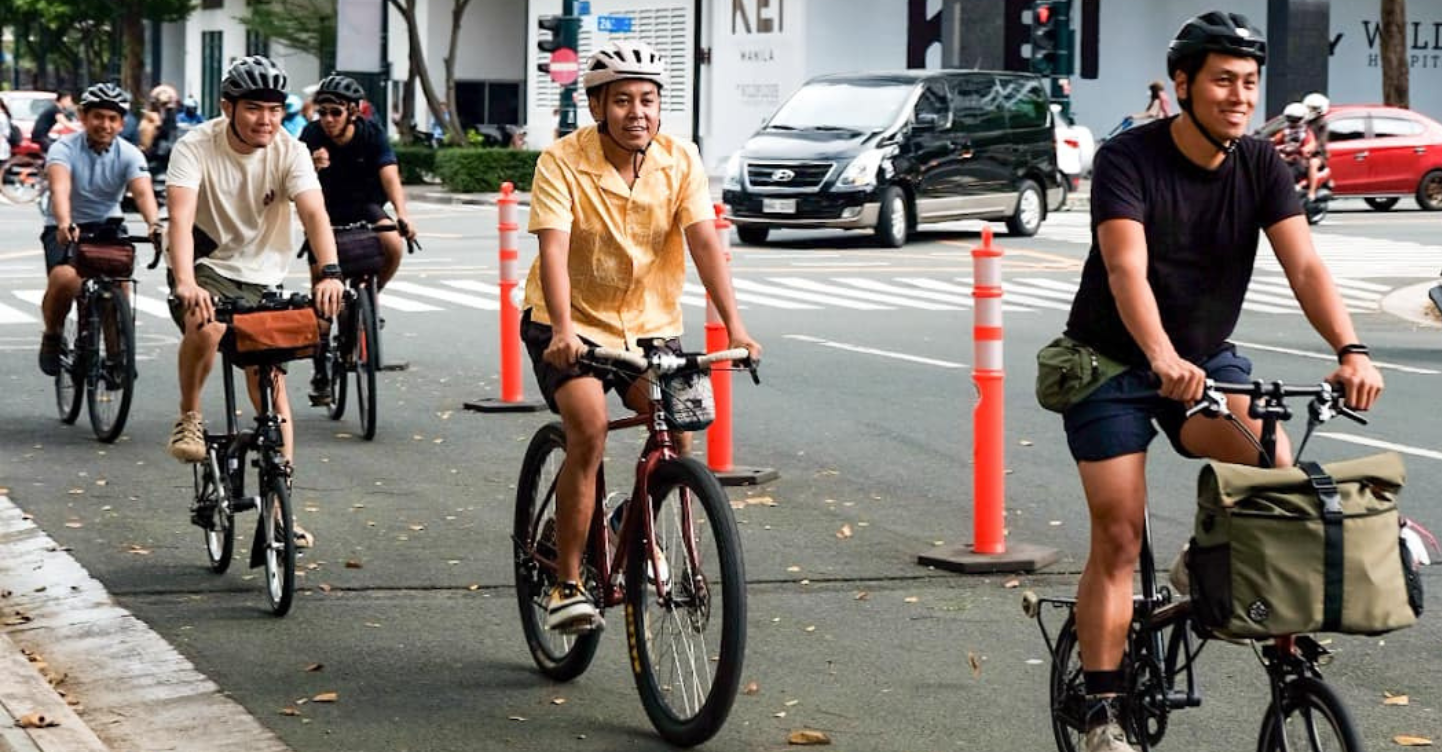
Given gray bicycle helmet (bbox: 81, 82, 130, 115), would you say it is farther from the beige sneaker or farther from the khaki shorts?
the beige sneaker

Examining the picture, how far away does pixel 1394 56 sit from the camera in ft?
132

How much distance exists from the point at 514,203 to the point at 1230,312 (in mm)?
8430

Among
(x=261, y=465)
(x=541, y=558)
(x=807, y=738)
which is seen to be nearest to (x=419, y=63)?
(x=261, y=465)

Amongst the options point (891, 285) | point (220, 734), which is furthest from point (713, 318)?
point (891, 285)

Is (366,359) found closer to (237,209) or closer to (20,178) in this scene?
(237,209)

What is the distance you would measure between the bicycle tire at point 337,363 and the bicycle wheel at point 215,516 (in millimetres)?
4276

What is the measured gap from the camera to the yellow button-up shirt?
6.68 meters

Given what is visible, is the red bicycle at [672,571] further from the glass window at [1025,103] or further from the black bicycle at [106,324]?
the glass window at [1025,103]

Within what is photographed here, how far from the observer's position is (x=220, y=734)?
21.2 ft

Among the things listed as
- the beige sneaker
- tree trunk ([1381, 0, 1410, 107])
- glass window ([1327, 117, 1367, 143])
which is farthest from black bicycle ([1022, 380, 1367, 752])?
tree trunk ([1381, 0, 1410, 107])

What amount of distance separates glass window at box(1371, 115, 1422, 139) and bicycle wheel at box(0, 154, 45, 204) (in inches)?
774

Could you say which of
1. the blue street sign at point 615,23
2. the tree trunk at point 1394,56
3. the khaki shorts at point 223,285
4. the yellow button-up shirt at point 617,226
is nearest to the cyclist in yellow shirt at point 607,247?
the yellow button-up shirt at point 617,226

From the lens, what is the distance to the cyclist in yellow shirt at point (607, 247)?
659cm

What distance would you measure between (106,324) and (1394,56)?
1234 inches
